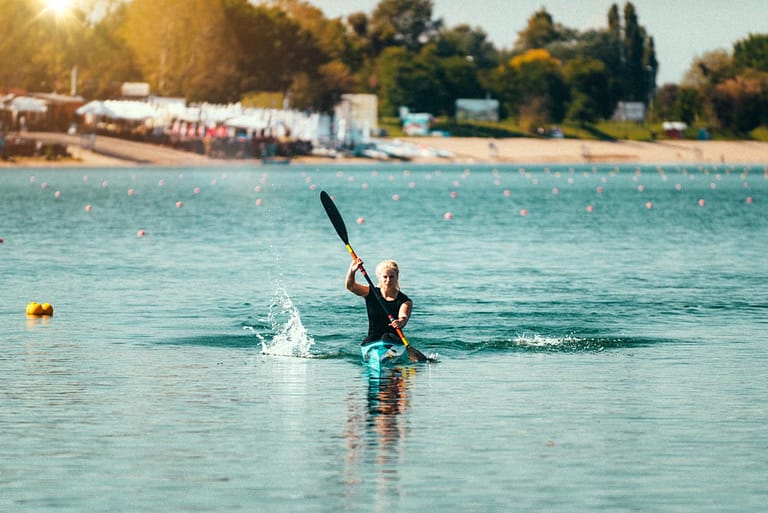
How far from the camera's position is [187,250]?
47281mm

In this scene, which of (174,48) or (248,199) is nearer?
(248,199)

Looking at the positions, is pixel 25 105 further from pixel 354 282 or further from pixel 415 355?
pixel 354 282

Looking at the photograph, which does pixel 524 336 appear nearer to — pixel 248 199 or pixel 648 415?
pixel 648 415

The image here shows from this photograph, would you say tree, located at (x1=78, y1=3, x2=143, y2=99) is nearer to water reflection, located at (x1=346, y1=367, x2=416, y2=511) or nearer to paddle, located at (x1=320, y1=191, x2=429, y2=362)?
paddle, located at (x1=320, y1=191, x2=429, y2=362)

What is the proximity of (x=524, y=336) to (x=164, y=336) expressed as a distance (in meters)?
6.23

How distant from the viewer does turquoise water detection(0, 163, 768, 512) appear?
48.8 feet

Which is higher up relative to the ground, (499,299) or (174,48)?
(174,48)

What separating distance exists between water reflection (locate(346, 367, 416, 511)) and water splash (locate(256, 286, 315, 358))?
10.9 feet

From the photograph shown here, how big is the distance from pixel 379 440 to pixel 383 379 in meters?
4.70

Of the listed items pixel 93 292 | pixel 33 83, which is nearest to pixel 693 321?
pixel 93 292

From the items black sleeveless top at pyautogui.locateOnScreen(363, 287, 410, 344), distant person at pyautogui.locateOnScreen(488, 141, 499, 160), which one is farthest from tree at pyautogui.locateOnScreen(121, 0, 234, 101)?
black sleeveless top at pyautogui.locateOnScreen(363, 287, 410, 344)

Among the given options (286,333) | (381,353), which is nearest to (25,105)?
(286,333)

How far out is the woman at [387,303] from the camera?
2128 centimetres

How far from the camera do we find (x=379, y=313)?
71.9ft
